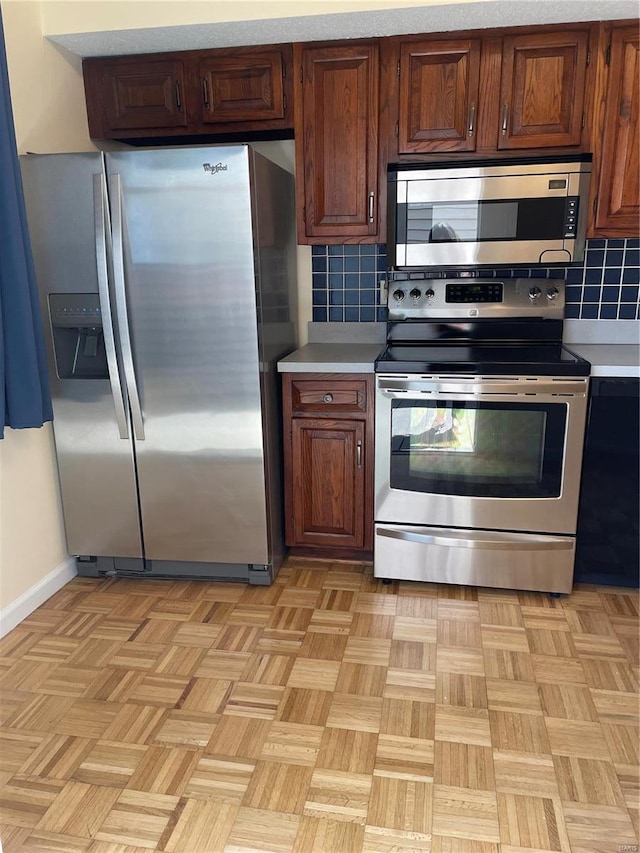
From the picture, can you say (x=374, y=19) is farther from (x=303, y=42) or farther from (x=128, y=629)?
(x=128, y=629)

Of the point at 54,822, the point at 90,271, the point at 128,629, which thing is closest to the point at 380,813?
the point at 54,822

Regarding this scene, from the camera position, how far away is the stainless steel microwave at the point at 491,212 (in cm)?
244

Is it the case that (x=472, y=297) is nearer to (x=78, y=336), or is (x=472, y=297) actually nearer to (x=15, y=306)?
(x=78, y=336)

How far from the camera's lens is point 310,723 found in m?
1.85

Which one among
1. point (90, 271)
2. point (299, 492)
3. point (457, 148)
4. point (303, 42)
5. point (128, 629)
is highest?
point (303, 42)

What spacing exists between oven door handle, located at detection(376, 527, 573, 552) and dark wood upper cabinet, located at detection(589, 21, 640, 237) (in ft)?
4.19

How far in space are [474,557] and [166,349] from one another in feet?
4.88

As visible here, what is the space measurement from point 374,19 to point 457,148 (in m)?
0.57

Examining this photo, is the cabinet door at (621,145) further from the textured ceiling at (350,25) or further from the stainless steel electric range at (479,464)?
the stainless steel electric range at (479,464)

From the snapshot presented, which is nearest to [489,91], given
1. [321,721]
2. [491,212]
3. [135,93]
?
[491,212]

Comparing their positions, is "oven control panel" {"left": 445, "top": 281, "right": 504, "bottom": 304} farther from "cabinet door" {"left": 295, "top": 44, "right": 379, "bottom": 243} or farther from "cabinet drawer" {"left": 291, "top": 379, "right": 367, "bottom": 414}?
"cabinet drawer" {"left": 291, "top": 379, "right": 367, "bottom": 414}

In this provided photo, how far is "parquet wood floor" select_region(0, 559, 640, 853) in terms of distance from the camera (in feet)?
4.97

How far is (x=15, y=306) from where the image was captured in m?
2.12

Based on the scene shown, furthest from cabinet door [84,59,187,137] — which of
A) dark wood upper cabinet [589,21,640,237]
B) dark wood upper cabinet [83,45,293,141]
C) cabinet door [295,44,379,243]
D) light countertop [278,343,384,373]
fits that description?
dark wood upper cabinet [589,21,640,237]
